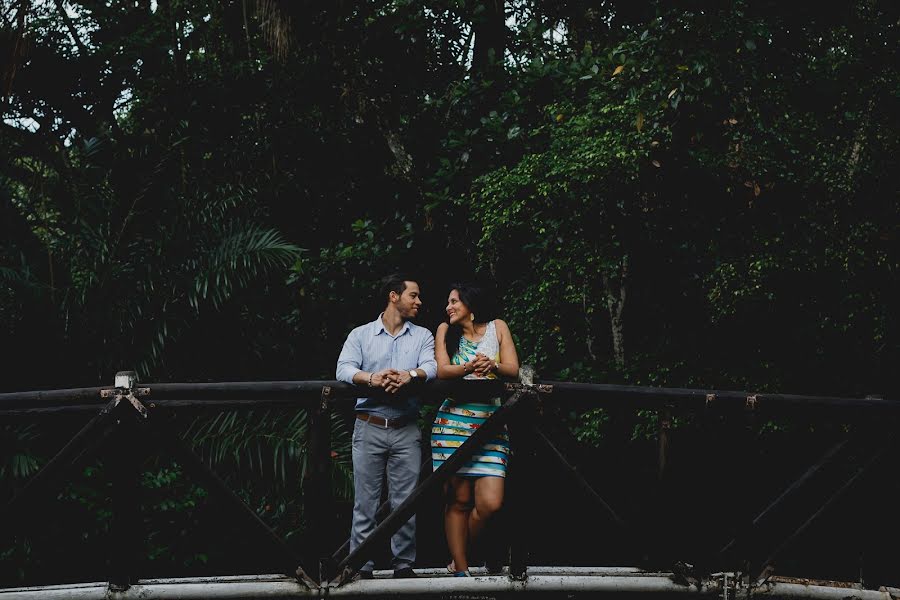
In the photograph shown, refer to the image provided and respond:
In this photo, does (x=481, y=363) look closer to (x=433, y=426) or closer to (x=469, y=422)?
(x=469, y=422)

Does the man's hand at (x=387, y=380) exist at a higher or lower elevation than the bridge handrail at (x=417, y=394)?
higher

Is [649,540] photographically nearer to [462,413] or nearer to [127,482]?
[462,413]

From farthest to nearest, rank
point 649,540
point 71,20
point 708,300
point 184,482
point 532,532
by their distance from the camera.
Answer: point 71,20
point 532,532
point 184,482
point 708,300
point 649,540

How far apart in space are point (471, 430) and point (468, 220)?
435cm

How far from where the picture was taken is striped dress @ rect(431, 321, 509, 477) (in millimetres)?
5176

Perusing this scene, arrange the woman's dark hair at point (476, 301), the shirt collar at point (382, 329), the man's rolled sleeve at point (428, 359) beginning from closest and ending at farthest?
the man's rolled sleeve at point (428, 359) → the woman's dark hair at point (476, 301) → the shirt collar at point (382, 329)

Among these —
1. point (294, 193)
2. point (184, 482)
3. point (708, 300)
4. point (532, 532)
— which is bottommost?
point (532, 532)

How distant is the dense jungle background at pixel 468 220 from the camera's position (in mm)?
7426

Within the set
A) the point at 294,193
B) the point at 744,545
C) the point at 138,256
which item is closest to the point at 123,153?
the point at 138,256

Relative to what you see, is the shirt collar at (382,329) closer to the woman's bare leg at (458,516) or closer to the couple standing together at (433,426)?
the couple standing together at (433,426)

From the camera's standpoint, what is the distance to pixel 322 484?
5105 mm

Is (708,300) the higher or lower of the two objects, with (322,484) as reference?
higher

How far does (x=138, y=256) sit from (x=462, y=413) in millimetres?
4702

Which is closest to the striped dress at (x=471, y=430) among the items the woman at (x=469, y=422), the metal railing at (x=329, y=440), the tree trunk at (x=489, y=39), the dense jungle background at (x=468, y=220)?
the woman at (x=469, y=422)
